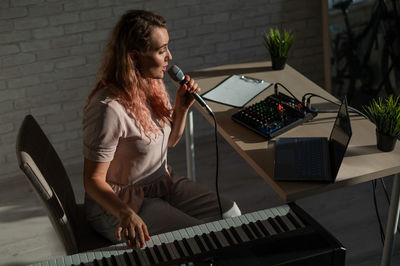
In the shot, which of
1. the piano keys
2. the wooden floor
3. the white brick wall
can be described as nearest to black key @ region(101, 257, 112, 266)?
the piano keys

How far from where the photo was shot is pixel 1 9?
2930 mm

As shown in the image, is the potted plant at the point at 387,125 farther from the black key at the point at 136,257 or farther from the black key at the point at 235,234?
the black key at the point at 136,257

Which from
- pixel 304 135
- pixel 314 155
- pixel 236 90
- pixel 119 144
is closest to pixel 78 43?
pixel 236 90

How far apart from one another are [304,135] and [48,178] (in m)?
0.97

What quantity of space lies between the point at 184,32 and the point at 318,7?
928 millimetres

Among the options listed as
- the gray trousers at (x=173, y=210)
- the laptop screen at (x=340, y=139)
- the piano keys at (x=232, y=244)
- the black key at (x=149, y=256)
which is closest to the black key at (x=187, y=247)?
the piano keys at (x=232, y=244)

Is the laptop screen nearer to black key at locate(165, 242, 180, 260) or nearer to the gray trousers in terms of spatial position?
the gray trousers

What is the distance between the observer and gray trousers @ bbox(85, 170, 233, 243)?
6.27 feet

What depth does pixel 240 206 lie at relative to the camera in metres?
2.94

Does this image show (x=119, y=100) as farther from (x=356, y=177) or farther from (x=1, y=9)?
(x=1, y=9)

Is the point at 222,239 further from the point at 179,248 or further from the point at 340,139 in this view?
the point at 340,139

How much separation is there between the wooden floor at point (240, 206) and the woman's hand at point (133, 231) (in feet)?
3.79

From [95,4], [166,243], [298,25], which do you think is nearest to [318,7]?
[298,25]

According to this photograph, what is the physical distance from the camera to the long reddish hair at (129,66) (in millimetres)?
1882
